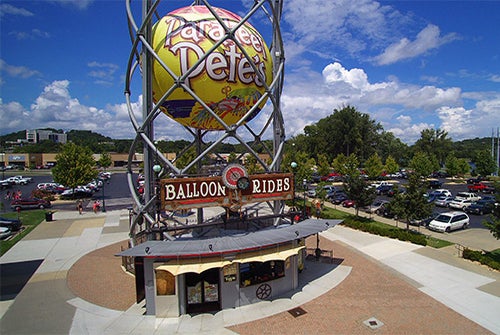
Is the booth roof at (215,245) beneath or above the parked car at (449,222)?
above

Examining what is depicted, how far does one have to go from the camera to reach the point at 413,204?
2561 cm

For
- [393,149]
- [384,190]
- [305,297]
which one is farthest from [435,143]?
[305,297]

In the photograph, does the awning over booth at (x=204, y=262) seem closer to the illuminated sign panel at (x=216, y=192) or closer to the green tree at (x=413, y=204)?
the illuminated sign panel at (x=216, y=192)

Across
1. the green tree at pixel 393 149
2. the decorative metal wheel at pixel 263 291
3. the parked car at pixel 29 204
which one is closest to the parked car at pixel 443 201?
the decorative metal wheel at pixel 263 291

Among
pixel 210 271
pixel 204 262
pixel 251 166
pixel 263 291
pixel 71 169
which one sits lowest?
pixel 263 291

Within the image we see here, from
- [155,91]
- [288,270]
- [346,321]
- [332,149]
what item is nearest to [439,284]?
[346,321]

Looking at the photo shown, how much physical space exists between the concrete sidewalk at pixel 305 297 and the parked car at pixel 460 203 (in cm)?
1899

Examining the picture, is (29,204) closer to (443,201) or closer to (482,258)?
(482,258)

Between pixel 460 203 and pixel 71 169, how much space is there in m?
55.1

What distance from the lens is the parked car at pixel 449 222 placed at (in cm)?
2727

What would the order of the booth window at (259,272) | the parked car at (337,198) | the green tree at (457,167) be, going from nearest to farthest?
the booth window at (259,272) → the parked car at (337,198) → the green tree at (457,167)

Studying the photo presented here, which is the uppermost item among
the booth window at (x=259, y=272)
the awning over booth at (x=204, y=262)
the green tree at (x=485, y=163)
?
the green tree at (x=485, y=163)

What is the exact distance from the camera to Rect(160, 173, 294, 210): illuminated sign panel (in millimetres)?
14453

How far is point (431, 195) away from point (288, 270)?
3613 cm
